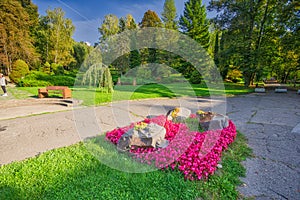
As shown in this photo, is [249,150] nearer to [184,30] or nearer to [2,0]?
[184,30]

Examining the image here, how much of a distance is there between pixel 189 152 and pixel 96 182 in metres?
1.46

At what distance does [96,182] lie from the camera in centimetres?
203

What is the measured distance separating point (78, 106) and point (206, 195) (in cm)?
618

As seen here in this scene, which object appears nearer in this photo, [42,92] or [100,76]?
[42,92]

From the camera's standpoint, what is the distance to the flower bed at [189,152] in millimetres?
2219

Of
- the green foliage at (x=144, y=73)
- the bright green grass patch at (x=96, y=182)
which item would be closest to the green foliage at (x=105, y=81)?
the bright green grass patch at (x=96, y=182)

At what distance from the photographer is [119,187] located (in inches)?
77.5

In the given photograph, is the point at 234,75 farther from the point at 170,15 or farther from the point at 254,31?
the point at 170,15

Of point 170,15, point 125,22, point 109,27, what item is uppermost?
point 125,22

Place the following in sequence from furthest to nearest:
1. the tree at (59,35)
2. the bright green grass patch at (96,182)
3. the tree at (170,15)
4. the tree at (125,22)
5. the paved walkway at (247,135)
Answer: the tree at (125,22) < the tree at (59,35) < the tree at (170,15) < the paved walkway at (247,135) < the bright green grass patch at (96,182)

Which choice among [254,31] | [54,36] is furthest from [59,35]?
[254,31]

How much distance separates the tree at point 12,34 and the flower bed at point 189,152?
18.8 m

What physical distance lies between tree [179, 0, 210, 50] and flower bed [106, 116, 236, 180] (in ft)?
53.8

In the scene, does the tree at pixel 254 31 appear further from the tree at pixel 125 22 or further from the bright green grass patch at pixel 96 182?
the tree at pixel 125 22
